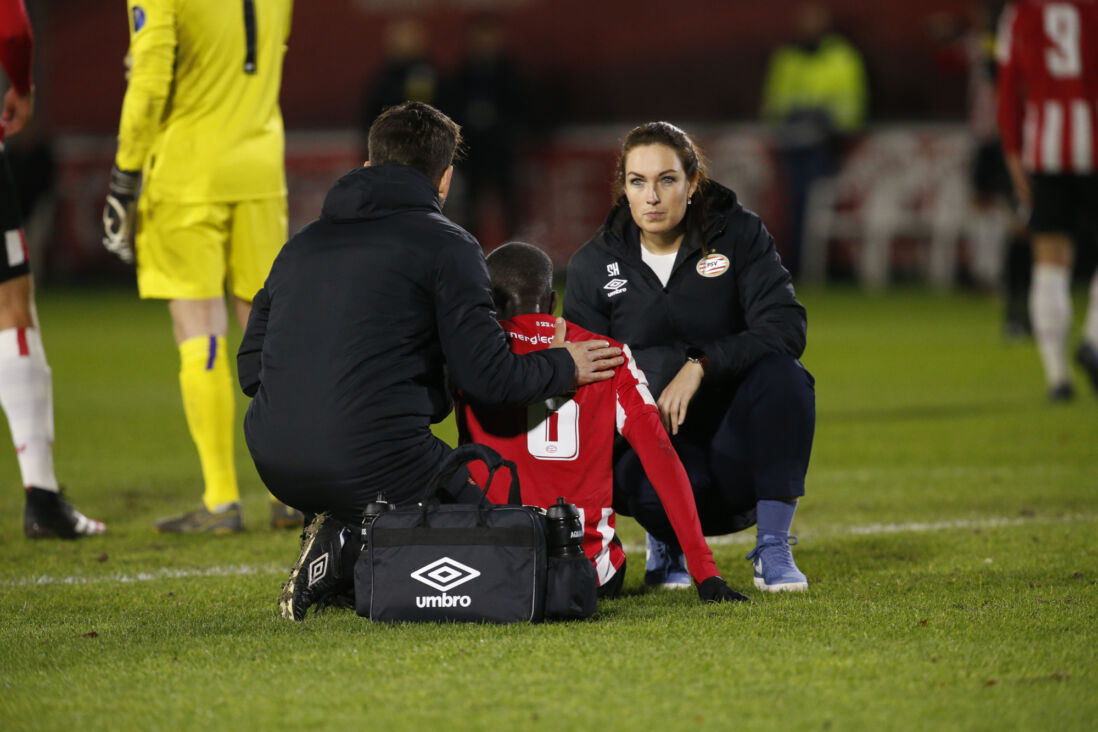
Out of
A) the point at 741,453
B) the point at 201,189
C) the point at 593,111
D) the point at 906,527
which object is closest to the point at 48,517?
the point at 201,189

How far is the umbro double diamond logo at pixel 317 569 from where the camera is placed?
396 centimetres

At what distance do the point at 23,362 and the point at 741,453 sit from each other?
269 cm

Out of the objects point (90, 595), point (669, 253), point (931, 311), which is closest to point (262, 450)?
point (90, 595)

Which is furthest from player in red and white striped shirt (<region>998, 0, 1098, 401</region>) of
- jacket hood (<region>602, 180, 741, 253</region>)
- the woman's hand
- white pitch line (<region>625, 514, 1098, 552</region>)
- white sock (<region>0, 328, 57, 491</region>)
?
white sock (<region>0, 328, 57, 491</region>)

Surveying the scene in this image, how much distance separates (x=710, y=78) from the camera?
796 inches

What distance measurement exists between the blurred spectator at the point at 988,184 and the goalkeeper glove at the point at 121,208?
691 centimetres

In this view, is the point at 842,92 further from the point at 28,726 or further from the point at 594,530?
the point at 28,726

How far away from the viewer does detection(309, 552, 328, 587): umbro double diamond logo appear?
156 inches

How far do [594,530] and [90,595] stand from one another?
1458 mm

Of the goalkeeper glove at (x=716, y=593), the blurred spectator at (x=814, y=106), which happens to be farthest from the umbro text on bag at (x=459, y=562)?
the blurred spectator at (x=814, y=106)

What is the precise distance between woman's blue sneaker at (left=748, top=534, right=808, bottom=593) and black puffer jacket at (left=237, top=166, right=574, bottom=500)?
806 millimetres

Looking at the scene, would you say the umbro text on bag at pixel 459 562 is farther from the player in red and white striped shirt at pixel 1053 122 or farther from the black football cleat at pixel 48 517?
the player in red and white striped shirt at pixel 1053 122

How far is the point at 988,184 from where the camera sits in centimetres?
1377

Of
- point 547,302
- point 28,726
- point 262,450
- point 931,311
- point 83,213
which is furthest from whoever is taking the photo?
point 83,213
